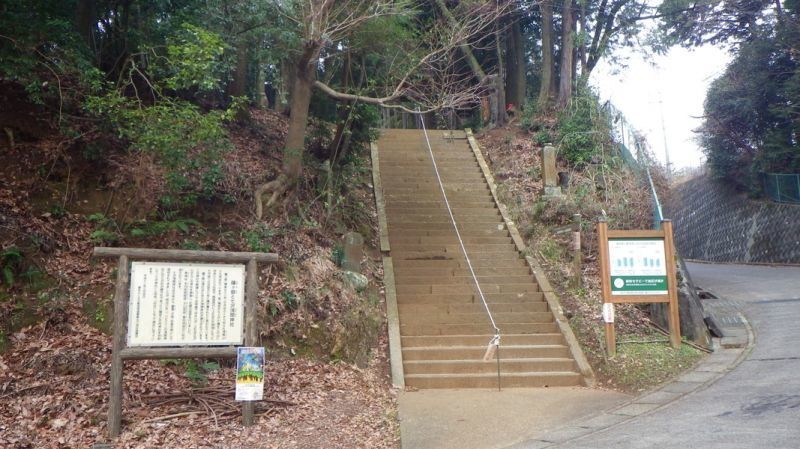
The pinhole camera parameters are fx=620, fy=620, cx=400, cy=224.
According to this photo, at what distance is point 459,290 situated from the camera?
11.2 metres

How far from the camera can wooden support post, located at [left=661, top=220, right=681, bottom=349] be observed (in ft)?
30.4

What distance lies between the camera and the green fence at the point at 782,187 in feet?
66.6

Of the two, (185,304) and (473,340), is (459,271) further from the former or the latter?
(185,304)

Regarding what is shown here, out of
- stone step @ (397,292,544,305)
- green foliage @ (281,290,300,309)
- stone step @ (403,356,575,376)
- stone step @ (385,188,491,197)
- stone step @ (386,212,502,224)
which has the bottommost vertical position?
stone step @ (403,356,575,376)

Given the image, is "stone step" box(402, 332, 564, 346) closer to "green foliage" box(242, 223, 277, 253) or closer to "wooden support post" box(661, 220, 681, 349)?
"wooden support post" box(661, 220, 681, 349)

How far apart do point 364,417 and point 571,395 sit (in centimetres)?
279

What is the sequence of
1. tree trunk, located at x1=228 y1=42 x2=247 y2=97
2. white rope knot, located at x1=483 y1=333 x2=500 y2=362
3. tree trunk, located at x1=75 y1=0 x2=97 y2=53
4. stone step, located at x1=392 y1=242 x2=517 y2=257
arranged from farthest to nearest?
tree trunk, located at x1=228 y1=42 x2=247 y2=97, stone step, located at x1=392 y1=242 x2=517 y2=257, tree trunk, located at x1=75 y1=0 x2=97 y2=53, white rope knot, located at x1=483 y1=333 x2=500 y2=362

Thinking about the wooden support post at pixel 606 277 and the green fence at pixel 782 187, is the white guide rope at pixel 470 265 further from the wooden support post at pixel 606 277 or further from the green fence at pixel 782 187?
the green fence at pixel 782 187

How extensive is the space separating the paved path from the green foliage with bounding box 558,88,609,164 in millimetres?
7118

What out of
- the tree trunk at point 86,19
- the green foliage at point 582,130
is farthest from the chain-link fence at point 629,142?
the tree trunk at point 86,19

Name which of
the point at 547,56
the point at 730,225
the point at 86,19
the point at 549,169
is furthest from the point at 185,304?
the point at 730,225

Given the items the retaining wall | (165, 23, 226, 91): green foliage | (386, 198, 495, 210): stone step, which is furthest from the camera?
the retaining wall

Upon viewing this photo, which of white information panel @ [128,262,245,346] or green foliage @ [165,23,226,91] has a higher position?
green foliage @ [165,23,226,91]

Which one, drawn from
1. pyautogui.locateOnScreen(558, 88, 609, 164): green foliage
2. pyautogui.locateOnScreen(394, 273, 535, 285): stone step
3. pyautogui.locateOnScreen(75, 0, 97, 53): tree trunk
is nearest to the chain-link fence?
pyautogui.locateOnScreen(558, 88, 609, 164): green foliage
